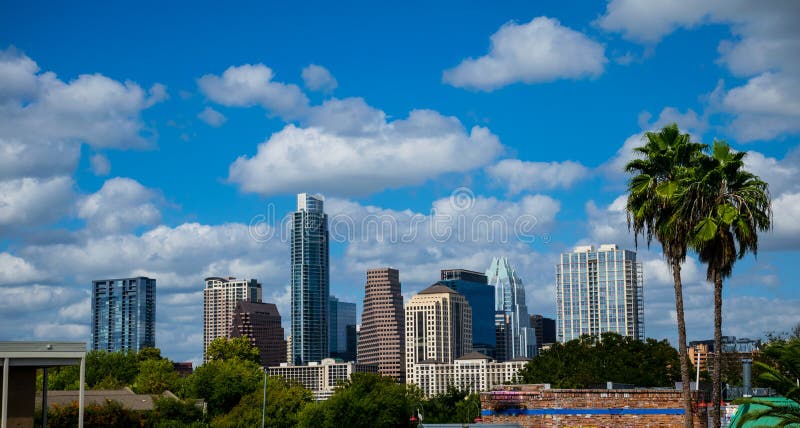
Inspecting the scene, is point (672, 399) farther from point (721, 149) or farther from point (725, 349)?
point (725, 349)

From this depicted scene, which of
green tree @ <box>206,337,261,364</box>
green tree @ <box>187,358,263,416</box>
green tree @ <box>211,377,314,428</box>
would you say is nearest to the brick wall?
green tree @ <box>211,377,314,428</box>

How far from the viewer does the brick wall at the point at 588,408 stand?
51.9 meters

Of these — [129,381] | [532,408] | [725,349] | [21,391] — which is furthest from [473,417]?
[129,381]

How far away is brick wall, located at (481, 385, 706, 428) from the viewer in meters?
51.9

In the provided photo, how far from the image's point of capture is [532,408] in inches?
2122

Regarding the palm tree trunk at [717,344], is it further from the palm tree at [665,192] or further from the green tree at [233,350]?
the green tree at [233,350]

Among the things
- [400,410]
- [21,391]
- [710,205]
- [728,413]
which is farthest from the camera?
[400,410]

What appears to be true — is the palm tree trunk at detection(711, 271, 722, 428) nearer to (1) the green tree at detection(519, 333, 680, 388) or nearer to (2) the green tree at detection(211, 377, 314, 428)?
(2) the green tree at detection(211, 377, 314, 428)

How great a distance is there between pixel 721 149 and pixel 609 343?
81.5 metres

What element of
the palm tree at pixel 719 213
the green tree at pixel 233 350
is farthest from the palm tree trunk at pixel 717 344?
the green tree at pixel 233 350

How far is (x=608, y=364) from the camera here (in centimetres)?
11394

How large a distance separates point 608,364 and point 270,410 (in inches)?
1628

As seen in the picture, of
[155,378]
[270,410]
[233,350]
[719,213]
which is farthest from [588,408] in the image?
[233,350]

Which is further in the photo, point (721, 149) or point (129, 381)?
point (129, 381)
